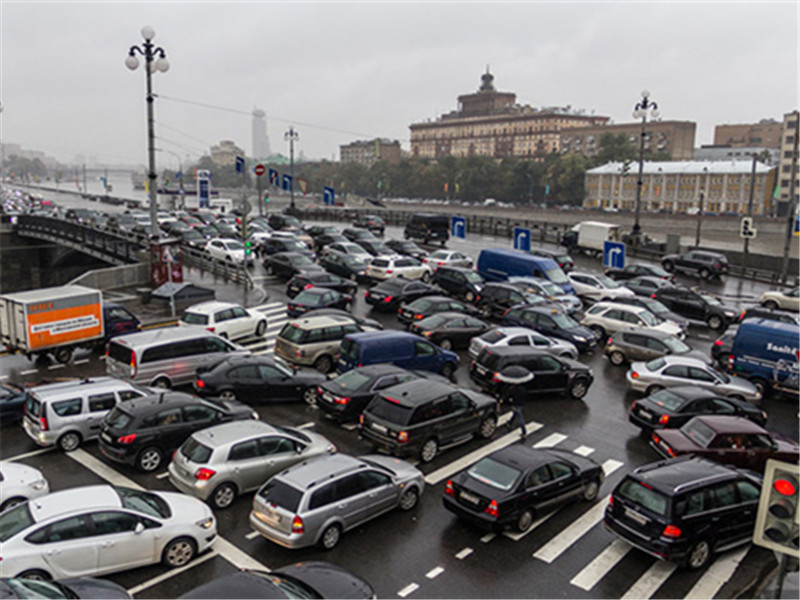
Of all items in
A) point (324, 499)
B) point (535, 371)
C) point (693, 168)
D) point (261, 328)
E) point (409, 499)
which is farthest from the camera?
point (693, 168)

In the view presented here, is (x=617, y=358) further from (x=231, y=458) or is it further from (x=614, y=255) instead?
(x=614, y=255)

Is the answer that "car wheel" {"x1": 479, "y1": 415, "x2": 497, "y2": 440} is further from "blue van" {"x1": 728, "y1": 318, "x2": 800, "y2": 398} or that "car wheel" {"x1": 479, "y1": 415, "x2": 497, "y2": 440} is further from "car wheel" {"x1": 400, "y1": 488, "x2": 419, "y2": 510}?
"blue van" {"x1": 728, "y1": 318, "x2": 800, "y2": 398}

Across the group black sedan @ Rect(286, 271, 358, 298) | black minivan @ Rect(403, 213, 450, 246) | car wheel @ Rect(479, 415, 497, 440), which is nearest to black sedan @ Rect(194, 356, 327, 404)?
car wheel @ Rect(479, 415, 497, 440)

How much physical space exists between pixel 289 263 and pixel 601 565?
2617 centimetres

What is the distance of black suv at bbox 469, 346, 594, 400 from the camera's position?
1869 cm

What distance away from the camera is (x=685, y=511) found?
11141mm

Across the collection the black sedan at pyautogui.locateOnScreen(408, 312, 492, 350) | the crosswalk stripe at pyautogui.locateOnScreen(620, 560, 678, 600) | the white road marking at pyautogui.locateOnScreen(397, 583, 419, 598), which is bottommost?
the crosswalk stripe at pyautogui.locateOnScreen(620, 560, 678, 600)

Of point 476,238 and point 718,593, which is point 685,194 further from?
point 718,593

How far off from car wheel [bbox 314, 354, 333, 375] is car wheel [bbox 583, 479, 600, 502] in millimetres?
9516

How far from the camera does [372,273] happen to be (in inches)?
1357

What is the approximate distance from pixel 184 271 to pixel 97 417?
23.0 meters

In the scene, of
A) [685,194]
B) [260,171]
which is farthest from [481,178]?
[260,171]

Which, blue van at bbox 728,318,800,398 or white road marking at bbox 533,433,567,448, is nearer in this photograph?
white road marking at bbox 533,433,567,448

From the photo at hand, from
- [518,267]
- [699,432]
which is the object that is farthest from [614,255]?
[699,432]
